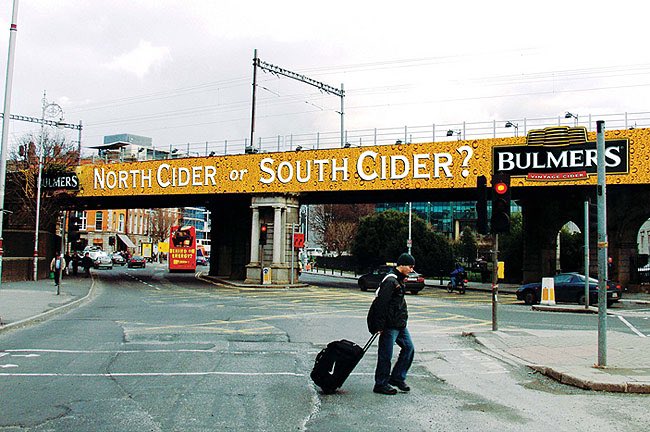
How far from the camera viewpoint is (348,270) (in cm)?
7112

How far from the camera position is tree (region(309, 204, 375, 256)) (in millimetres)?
78438

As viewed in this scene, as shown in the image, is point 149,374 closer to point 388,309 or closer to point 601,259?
point 388,309

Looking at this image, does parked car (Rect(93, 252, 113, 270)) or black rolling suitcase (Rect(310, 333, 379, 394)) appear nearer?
black rolling suitcase (Rect(310, 333, 379, 394))

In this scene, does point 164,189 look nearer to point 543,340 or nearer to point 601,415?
point 543,340

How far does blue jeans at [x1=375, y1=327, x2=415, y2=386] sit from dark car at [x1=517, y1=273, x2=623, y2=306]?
19661 millimetres

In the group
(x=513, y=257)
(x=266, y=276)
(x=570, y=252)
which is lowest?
(x=266, y=276)

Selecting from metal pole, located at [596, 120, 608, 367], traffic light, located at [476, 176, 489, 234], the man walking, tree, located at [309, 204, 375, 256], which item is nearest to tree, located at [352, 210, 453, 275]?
tree, located at [309, 204, 375, 256]

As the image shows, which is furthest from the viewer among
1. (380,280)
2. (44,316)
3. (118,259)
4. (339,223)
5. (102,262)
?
(339,223)

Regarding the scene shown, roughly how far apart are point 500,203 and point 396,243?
41.8m

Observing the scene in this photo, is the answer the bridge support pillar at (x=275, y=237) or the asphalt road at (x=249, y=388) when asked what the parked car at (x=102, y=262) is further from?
the asphalt road at (x=249, y=388)

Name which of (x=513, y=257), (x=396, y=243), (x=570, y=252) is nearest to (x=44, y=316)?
(x=513, y=257)

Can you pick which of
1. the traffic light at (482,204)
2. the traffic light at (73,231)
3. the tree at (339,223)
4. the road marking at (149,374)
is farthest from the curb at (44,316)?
the tree at (339,223)

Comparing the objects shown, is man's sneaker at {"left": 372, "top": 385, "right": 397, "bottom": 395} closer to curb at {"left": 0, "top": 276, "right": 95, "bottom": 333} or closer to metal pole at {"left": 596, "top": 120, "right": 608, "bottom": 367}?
metal pole at {"left": 596, "top": 120, "right": 608, "bottom": 367}

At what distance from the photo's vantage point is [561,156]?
99.9 feet
